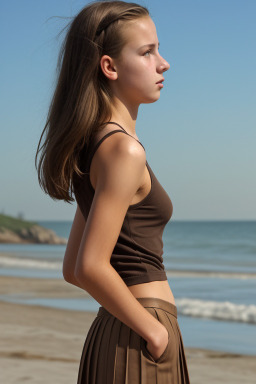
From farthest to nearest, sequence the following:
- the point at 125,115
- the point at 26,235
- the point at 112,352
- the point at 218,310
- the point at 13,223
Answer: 1. the point at 13,223
2. the point at 26,235
3. the point at 218,310
4. the point at 125,115
5. the point at 112,352

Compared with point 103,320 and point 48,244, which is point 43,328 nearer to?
point 103,320

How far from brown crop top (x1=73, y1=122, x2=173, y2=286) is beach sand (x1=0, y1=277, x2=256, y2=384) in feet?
13.4

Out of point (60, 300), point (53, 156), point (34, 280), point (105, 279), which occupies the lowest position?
point (105, 279)

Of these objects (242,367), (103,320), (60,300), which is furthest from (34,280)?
(103,320)

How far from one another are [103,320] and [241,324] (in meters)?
8.33

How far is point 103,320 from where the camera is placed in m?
1.93

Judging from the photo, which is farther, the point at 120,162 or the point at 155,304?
the point at 155,304

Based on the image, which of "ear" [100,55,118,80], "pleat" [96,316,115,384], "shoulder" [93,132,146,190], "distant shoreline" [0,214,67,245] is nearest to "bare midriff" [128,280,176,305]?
"pleat" [96,316,115,384]

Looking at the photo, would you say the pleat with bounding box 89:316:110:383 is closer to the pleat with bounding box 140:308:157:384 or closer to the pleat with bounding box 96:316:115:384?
the pleat with bounding box 96:316:115:384

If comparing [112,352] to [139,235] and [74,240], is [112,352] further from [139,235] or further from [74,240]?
[74,240]

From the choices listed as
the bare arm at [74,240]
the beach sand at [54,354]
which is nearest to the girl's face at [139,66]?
the bare arm at [74,240]

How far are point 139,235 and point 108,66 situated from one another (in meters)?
0.51

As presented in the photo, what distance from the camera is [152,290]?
6.20 feet

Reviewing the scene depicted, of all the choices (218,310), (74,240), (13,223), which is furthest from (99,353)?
(13,223)
